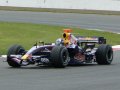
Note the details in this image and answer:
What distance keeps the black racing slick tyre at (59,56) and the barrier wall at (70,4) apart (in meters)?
41.0

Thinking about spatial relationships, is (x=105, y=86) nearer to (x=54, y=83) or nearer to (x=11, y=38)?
(x=54, y=83)

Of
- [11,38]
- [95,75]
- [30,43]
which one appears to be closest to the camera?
[95,75]

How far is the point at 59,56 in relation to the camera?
15.0m

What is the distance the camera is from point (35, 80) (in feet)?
40.9

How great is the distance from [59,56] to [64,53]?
342mm

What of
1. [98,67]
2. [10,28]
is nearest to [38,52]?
[98,67]

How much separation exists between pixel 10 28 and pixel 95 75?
15734mm

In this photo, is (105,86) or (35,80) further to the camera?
(35,80)

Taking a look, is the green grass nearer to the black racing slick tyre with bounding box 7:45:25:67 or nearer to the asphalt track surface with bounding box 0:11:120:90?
→ the black racing slick tyre with bounding box 7:45:25:67

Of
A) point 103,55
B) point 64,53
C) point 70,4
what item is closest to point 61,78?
point 64,53

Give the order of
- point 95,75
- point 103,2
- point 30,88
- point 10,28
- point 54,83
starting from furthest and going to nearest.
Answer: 1. point 103,2
2. point 10,28
3. point 95,75
4. point 54,83
5. point 30,88

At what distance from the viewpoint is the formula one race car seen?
1519 cm

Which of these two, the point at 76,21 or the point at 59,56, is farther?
the point at 76,21

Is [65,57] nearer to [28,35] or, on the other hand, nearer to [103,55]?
[103,55]
